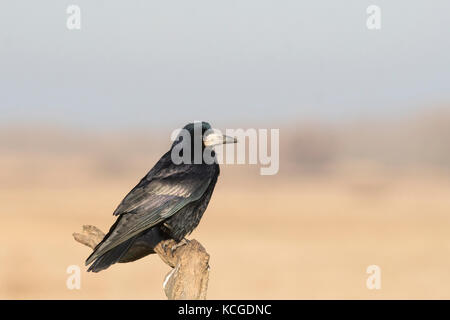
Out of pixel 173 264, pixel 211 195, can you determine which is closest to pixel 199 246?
pixel 173 264

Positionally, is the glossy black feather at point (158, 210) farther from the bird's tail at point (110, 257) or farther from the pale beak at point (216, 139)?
the pale beak at point (216, 139)

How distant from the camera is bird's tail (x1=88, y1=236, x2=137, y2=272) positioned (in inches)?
308

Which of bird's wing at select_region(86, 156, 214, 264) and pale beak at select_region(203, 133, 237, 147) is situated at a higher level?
pale beak at select_region(203, 133, 237, 147)

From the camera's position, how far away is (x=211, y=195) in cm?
897

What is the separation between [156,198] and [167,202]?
139mm

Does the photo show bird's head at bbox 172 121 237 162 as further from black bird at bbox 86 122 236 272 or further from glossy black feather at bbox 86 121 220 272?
glossy black feather at bbox 86 121 220 272

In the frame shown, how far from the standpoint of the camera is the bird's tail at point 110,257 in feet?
25.7

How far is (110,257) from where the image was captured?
7.90 meters

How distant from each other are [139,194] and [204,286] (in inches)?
57.3

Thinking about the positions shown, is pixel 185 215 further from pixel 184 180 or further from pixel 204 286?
pixel 204 286

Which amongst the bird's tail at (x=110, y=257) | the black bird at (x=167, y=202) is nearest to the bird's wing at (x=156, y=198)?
the black bird at (x=167, y=202)

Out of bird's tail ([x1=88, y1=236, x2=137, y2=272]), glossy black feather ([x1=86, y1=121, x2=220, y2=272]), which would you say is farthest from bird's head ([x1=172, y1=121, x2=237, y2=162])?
bird's tail ([x1=88, y1=236, x2=137, y2=272])

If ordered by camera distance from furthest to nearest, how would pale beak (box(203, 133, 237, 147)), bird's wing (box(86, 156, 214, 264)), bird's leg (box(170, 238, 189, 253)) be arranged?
pale beak (box(203, 133, 237, 147))
bird's leg (box(170, 238, 189, 253))
bird's wing (box(86, 156, 214, 264))

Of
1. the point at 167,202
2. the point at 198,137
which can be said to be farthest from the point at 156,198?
the point at 198,137
